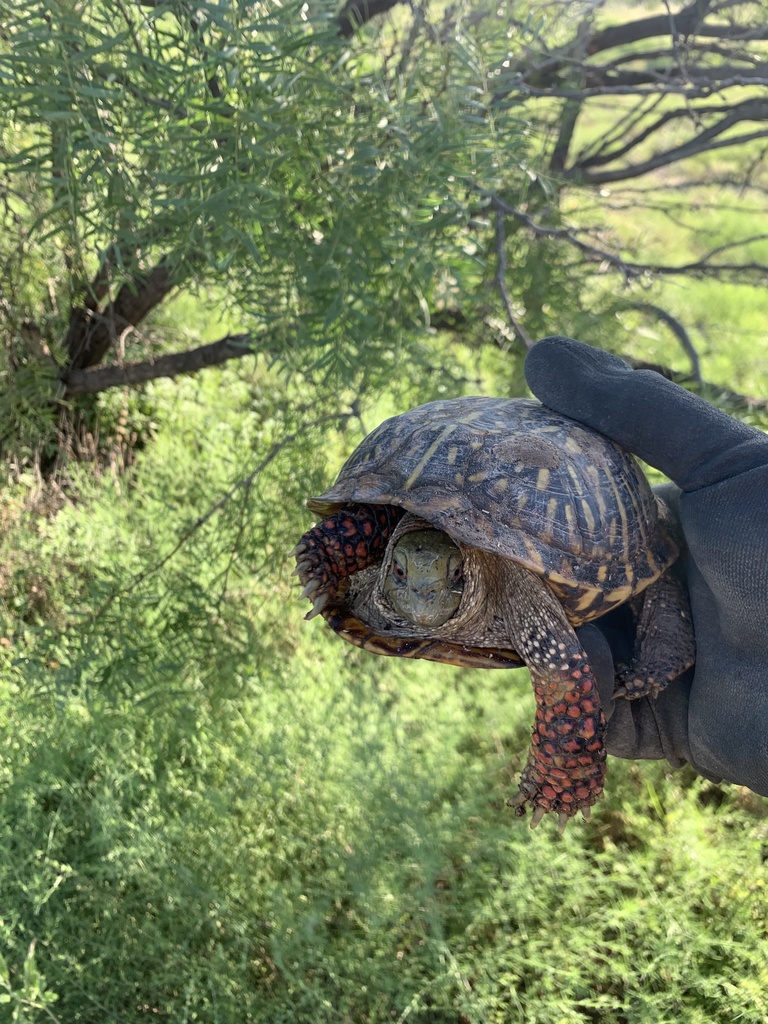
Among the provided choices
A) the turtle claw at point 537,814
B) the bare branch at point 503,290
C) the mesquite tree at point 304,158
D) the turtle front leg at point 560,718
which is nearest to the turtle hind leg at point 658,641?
the turtle front leg at point 560,718

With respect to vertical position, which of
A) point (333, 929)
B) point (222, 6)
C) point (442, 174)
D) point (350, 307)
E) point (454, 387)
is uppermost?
point (222, 6)

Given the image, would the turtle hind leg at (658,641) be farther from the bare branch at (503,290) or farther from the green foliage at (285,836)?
the green foliage at (285,836)

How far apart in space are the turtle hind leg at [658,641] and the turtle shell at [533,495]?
80 millimetres

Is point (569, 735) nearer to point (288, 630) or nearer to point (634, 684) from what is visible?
point (634, 684)

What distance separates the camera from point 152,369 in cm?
294

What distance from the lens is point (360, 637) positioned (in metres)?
1.42

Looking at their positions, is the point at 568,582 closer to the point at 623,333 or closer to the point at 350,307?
the point at 350,307

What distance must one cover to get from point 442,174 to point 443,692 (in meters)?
1.77

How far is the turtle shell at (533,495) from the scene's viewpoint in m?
1.26

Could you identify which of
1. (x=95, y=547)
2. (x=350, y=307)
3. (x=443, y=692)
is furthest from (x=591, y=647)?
(x=95, y=547)

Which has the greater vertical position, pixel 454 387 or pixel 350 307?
pixel 350 307

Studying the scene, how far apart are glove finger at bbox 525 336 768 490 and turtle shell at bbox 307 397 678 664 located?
0.04 metres

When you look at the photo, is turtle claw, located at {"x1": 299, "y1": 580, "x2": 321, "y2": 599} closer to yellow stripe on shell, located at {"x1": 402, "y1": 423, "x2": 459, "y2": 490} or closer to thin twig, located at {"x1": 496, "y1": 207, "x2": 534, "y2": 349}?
yellow stripe on shell, located at {"x1": 402, "y1": 423, "x2": 459, "y2": 490}

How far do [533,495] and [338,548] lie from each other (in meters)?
0.35
